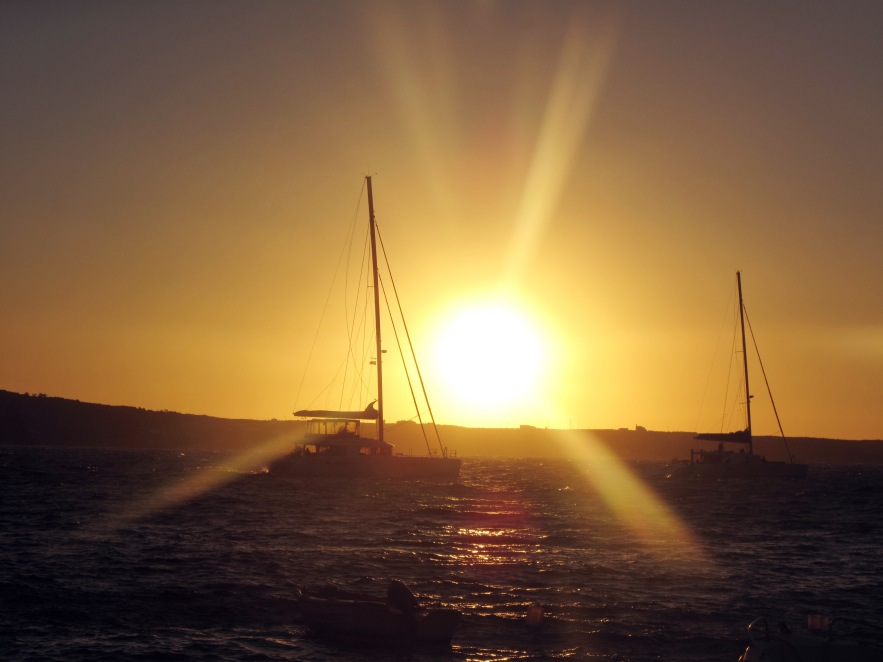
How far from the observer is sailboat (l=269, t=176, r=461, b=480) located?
6781cm

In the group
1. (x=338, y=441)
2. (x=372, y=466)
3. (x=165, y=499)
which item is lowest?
(x=165, y=499)

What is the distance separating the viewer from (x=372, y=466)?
6756 cm

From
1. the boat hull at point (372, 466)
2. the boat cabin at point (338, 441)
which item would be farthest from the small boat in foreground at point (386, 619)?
the boat cabin at point (338, 441)

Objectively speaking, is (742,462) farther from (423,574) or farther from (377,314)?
(423,574)

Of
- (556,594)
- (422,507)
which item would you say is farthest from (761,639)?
(422,507)

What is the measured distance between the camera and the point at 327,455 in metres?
68.9

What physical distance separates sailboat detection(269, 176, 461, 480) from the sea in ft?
23.7

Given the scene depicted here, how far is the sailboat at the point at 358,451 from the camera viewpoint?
67812 millimetres

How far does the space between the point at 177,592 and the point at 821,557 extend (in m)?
25.6

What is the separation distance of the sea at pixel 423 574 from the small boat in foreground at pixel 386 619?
286 mm

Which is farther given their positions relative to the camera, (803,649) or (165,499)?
(165,499)

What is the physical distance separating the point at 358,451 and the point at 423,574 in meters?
39.1

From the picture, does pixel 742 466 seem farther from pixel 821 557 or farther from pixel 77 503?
pixel 77 503

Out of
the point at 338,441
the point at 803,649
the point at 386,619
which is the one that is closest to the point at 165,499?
the point at 338,441
